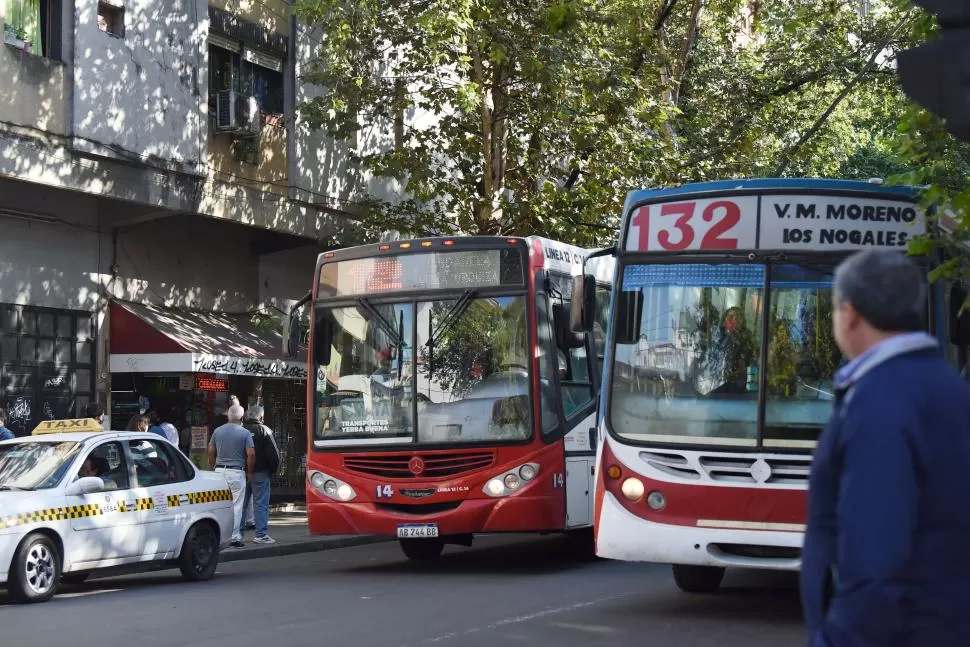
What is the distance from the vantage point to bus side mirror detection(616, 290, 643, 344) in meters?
10.6

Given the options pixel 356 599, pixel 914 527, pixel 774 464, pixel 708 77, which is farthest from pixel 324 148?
pixel 914 527

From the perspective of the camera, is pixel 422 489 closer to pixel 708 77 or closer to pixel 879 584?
pixel 879 584

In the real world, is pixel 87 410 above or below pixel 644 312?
below

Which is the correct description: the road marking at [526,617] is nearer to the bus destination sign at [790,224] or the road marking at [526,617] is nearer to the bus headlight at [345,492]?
the bus destination sign at [790,224]

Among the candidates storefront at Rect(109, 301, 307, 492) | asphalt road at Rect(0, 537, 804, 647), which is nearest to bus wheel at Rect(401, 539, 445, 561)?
asphalt road at Rect(0, 537, 804, 647)

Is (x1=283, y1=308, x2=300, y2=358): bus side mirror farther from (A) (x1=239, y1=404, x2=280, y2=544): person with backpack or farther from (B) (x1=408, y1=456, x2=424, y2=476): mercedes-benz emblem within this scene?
(A) (x1=239, y1=404, x2=280, y2=544): person with backpack

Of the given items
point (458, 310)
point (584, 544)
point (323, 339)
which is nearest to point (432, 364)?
point (458, 310)

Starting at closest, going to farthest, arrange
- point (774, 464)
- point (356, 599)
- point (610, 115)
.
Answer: point (774, 464) < point (356, 599) < point (610, 115)

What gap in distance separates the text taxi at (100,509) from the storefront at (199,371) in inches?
265

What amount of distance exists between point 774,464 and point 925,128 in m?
2.72

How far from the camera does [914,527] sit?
334 cm

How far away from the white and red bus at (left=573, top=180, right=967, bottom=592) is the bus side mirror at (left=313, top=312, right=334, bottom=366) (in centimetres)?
435

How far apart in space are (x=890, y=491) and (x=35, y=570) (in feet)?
32.6

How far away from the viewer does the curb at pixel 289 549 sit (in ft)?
54.6
